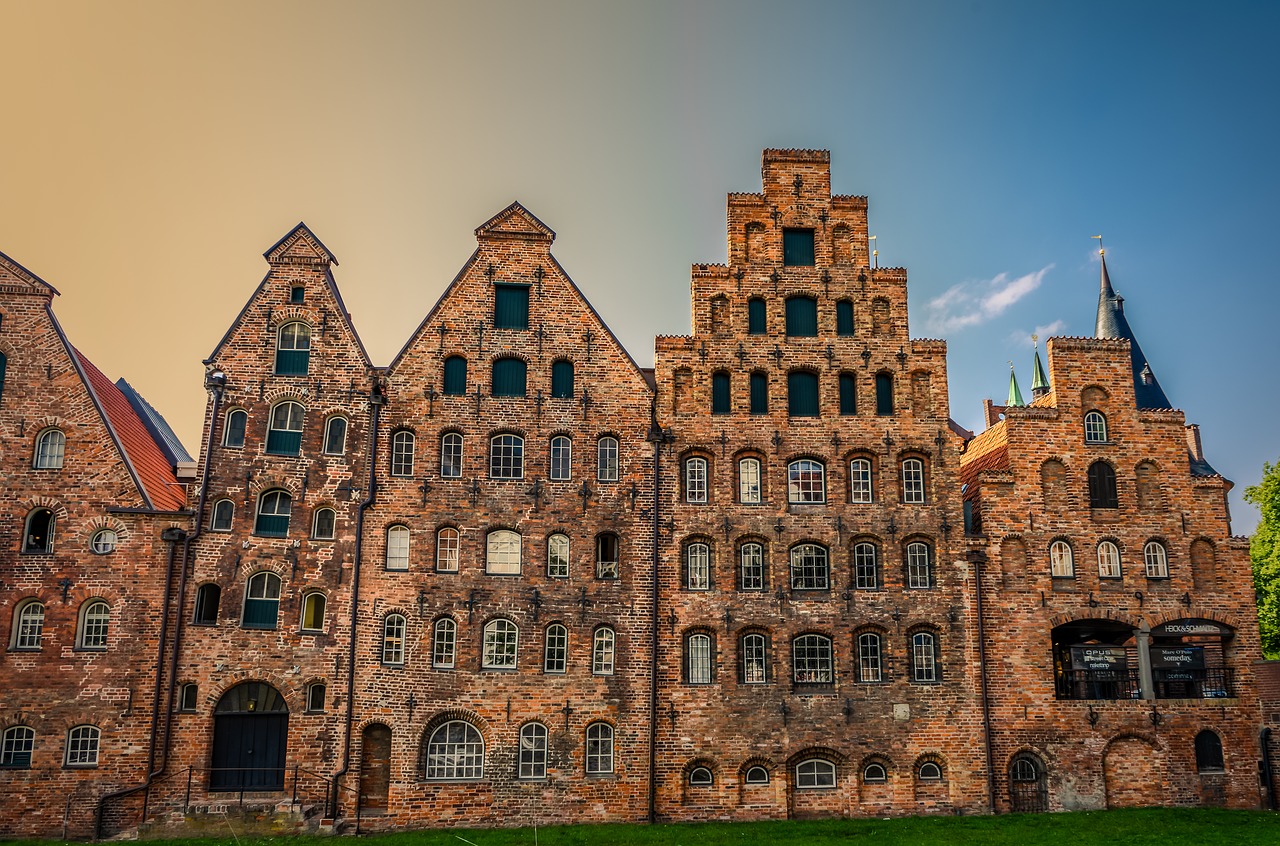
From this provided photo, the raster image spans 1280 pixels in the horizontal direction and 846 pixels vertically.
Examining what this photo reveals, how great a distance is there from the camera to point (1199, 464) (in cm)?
4162

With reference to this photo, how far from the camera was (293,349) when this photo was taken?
32562 mm

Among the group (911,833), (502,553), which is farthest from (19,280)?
(911,833)

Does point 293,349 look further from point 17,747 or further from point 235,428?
point 17,747

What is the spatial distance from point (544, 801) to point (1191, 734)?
2122cm

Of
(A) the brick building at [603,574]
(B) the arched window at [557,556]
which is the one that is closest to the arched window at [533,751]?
(A) the brick building at [603,574]

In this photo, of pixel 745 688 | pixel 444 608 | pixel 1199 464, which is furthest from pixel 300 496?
pixel 1199 464

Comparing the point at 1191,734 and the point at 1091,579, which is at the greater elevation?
the point at 1091,579

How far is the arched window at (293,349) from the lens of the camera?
32375 millimetres

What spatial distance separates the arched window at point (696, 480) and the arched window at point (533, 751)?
887 centimetres

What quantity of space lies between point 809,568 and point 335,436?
53.7 ft

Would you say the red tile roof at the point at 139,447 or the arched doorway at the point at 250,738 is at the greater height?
the red tile roof at the point at 139,447

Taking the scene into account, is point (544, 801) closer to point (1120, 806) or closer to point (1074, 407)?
point (1120, 806)

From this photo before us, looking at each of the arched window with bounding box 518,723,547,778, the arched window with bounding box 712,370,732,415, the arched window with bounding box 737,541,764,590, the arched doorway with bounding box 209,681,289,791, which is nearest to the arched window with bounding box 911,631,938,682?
the arched window with bounding box 737,541,764,590

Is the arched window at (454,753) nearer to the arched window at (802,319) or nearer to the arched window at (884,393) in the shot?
the arched window at (802,319)
